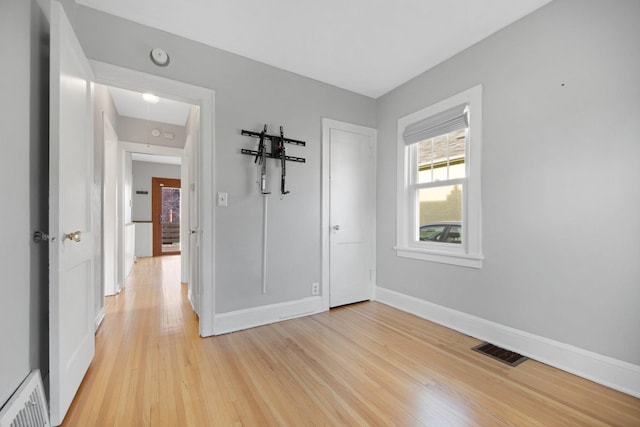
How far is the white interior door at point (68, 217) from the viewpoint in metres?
1.36

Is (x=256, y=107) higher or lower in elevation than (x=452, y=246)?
higher

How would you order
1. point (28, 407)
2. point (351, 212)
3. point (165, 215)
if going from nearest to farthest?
1. point (28, 407)
2. point (351, 212)
3. point (165, 215)

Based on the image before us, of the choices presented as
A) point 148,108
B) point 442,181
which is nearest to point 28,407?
point 442,181

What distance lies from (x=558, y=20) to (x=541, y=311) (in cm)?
208

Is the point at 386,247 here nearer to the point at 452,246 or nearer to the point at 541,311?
the point at 452,246

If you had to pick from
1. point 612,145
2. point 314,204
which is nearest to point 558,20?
point 612,145

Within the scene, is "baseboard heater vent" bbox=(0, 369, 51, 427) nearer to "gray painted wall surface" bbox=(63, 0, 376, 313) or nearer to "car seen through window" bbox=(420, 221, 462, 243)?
→ "gray painted wall surface" bbox=(63, 0, 376, 313)

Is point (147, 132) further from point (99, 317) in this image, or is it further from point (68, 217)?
point (68, 217)

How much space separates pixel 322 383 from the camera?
1.76 m

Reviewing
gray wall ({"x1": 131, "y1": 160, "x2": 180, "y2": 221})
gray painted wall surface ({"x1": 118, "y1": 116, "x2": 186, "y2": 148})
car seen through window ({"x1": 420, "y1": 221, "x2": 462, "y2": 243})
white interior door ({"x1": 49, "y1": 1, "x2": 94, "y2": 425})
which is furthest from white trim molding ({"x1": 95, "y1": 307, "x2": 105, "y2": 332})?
gray wall ({"x1": 131, "y1": 160, "x2": 180, "y2": 221})

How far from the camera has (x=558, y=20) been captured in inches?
76.6

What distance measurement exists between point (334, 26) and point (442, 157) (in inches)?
62.8

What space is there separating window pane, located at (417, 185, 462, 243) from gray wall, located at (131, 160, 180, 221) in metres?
7.26

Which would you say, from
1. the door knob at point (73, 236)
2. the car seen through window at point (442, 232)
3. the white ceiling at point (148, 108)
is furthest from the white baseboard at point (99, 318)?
the car seen through window at point (442, 232)
